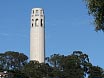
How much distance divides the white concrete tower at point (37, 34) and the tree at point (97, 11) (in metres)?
151

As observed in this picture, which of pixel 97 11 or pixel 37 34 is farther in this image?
pixel 37 34

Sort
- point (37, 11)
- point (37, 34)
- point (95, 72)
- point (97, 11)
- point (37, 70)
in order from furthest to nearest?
point (37, 11) → point (37, 34) → point (37, 70) → point (95, 72) → point (97, 11)

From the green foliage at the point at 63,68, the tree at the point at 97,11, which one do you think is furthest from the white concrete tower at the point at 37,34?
the tree at the point at 97,11

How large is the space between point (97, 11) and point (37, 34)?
15601 centimetres

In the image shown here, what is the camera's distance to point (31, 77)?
412 feet

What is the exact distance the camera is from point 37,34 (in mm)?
188375

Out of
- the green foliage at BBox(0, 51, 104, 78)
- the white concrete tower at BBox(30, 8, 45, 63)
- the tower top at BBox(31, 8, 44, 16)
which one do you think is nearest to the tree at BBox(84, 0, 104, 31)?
the green foliage at BBox(0, 51, 104, 78)

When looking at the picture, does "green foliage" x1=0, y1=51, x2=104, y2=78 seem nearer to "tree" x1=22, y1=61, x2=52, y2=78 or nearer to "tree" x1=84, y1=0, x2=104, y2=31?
"tree" x1=22, y1=61, x2=52, y2=78

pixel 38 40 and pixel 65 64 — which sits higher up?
pixel 38 40

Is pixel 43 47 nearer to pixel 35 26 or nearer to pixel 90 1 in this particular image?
pixel 35 26

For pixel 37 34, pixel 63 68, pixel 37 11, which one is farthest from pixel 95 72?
pixel 37 11

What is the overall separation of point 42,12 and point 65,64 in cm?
5736

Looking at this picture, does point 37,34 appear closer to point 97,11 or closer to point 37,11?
point 37,11

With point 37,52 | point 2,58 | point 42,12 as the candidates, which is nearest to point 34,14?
point 42,12
